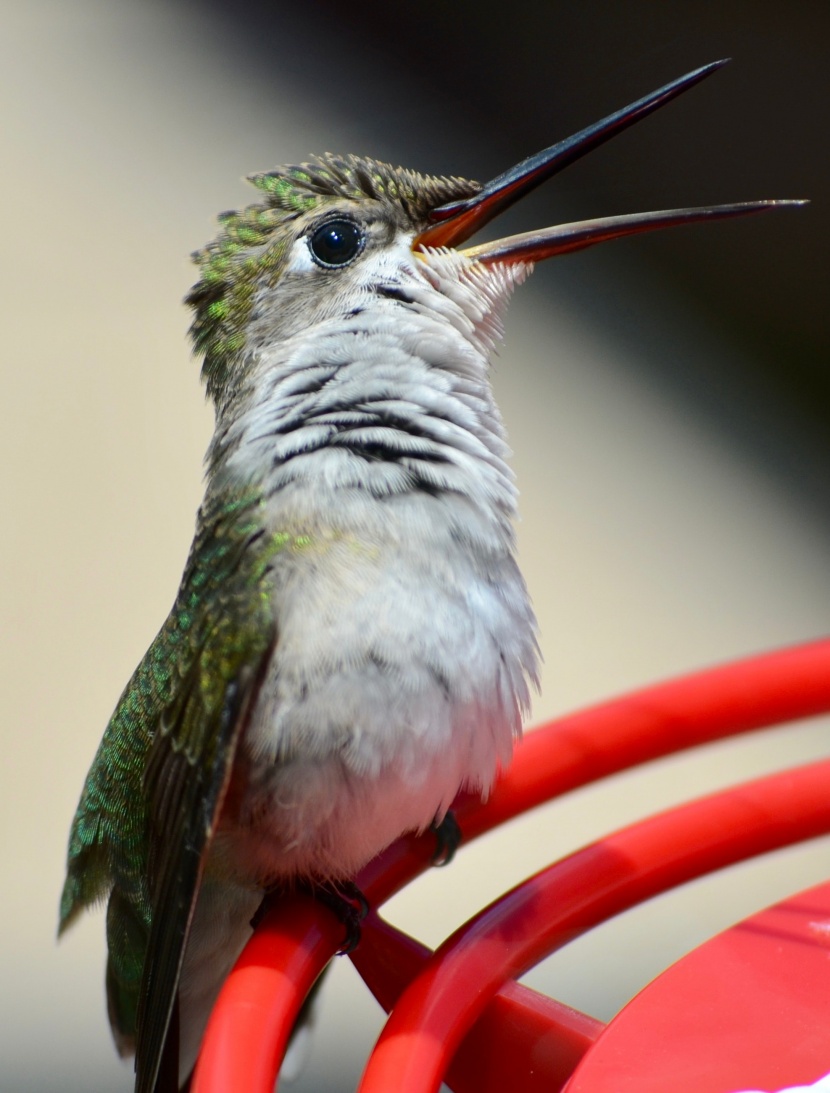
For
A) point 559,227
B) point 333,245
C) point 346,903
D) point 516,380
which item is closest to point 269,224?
point 333,245

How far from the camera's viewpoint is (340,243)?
48.1 inches

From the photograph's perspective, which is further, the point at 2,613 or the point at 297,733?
the point at 2,613

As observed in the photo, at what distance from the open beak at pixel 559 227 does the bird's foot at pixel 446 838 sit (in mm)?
581

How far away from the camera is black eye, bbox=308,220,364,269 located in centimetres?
122

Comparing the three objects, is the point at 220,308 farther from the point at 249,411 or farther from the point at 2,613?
the point at 2,613

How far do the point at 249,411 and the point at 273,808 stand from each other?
1.33 ft

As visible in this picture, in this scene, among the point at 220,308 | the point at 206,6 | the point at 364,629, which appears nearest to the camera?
the point at 364,629

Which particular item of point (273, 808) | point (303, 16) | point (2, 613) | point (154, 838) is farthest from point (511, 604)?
point (303, 16)

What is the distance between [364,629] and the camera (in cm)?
95

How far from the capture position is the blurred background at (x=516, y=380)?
2.30m

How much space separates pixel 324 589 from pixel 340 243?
45 cm

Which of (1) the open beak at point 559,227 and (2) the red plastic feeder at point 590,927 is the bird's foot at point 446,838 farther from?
(1) the open beak at point 559,227

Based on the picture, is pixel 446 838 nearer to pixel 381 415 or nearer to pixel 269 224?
pixel 381 415

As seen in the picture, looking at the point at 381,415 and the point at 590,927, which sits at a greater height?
the point at 381,415
